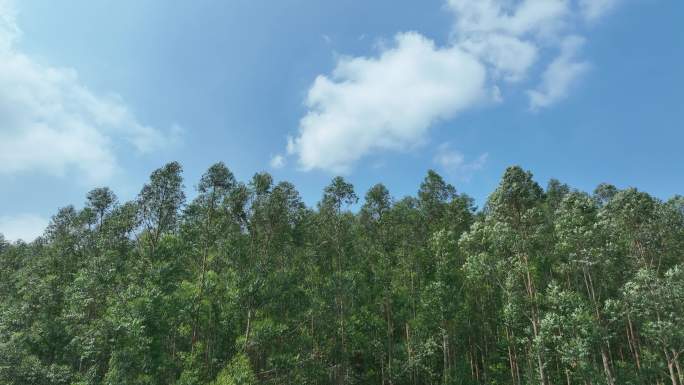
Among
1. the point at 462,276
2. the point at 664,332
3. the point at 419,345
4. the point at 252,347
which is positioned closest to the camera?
the point at 664,332

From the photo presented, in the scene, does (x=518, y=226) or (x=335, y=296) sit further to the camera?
(x=335, y=296)


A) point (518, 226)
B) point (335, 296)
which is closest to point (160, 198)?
point (335, 296)

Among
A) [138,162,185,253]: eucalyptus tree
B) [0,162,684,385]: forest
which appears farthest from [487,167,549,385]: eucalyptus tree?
[138,162,185,253]: eucalyptus tree

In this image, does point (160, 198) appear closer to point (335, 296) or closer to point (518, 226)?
point (335, 296)

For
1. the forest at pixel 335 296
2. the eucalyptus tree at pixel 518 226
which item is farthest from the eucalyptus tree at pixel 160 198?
the eucalyptus tree at pixel 518 226

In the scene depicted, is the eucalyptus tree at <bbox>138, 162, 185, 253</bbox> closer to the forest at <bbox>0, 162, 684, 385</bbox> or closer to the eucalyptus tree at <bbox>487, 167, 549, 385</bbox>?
the forest at <bbox>0, 162, 684, 385</bbox>

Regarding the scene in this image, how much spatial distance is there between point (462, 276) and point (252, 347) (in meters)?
21.2

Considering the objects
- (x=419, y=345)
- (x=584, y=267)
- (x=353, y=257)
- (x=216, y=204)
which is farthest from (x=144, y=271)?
(x=584, y=267)

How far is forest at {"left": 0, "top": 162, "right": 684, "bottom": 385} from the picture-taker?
87.7 ft

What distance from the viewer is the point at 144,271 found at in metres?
29.4

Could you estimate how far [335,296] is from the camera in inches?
1300

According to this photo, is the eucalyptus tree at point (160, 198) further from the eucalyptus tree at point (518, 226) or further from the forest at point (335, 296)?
the eucalyptus tree at point (518, 226)

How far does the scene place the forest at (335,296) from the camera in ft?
87.7

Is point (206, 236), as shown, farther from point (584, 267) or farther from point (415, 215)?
point (584, 267)
